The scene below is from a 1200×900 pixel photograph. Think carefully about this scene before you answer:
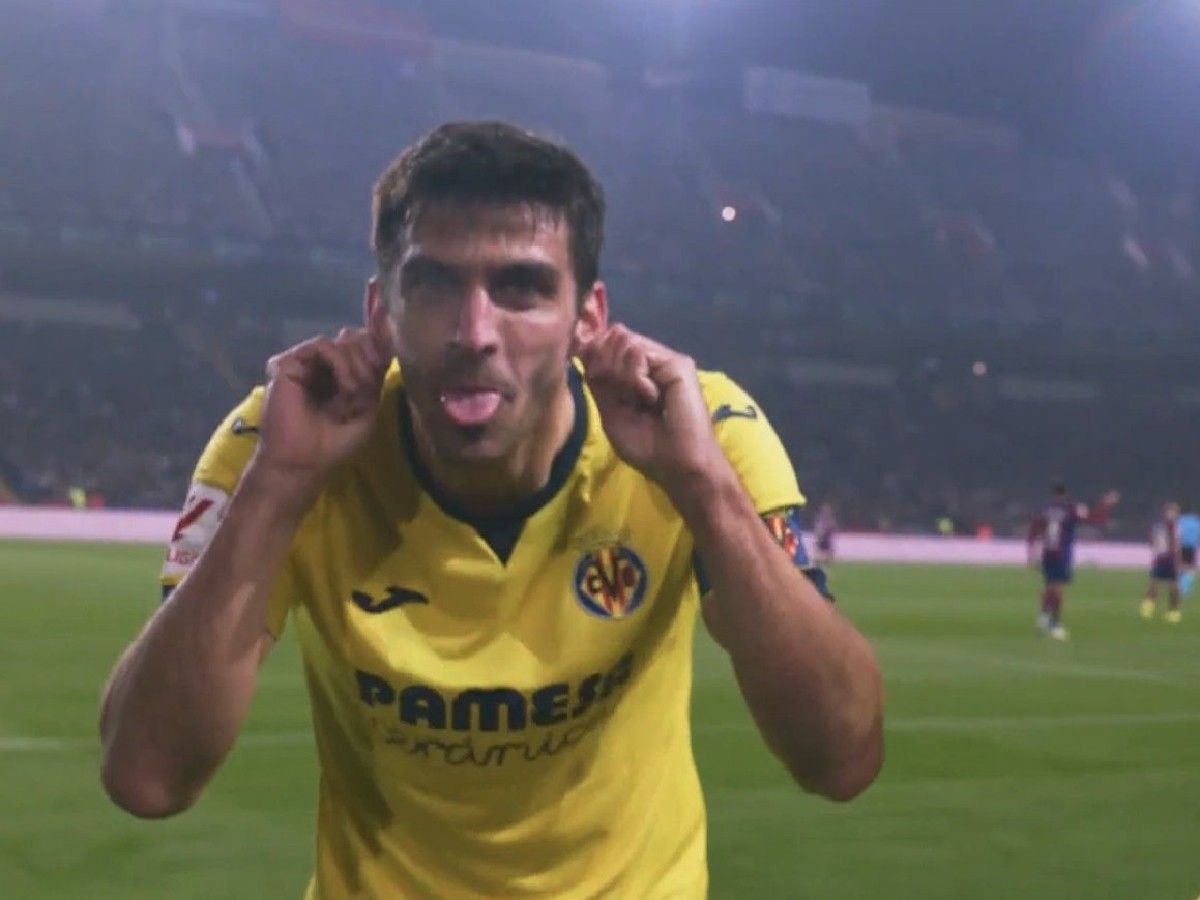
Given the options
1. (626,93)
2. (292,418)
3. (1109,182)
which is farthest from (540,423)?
(1109,182)

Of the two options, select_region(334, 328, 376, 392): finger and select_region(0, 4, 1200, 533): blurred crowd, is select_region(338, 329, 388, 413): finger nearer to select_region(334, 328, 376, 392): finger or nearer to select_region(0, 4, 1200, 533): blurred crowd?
select_region(334, 328, 376, 392): finger

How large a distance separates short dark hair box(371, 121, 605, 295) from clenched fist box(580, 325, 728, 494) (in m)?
0.12

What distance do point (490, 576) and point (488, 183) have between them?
2.14 feet

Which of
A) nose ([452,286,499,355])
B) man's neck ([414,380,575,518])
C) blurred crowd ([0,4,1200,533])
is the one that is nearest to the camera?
nose ([452,286,499,355])

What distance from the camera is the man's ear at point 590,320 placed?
2350 mm

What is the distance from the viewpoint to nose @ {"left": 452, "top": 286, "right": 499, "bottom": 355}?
2.17m

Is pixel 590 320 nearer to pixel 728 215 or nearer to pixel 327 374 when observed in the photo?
pixel 327 374

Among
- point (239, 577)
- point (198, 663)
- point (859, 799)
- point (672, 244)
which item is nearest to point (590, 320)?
point (239, 577)

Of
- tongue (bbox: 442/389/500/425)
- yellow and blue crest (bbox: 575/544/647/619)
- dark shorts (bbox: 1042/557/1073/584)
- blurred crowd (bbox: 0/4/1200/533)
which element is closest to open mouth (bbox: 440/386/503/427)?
tongue (bbox: 442/389/500/425)

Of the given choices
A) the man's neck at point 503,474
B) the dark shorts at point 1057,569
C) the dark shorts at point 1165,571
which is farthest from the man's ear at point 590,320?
the dark shorts at point 1165,571

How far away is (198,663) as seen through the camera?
7.60 ft

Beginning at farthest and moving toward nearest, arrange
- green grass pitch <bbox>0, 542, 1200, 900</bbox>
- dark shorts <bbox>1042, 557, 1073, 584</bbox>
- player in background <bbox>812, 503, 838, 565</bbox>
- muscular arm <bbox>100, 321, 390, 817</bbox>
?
player in background <bbox>812, 503, 838, 565</bbox>
dark shorts <bbox>1042, 557, 1073, 584</bbox>
green grass pitch <bbox>0, 542, 1200, 900</bbox>
muscular arm <bbox>100, 321, 390, 817</bbox>

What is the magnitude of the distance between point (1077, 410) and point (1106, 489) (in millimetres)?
4478

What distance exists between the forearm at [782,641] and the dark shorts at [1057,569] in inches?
538
